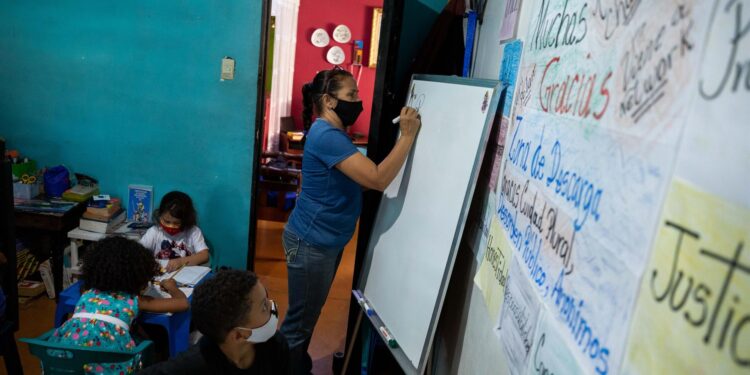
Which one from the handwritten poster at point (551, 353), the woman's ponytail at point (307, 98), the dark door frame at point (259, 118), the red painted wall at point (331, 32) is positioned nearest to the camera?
the handwritten poster at point (551, 353)

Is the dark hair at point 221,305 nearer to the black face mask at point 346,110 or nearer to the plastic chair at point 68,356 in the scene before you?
the plastic chair at point 68,356

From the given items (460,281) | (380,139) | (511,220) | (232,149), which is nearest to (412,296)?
(460,281)

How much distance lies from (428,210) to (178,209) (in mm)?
1794

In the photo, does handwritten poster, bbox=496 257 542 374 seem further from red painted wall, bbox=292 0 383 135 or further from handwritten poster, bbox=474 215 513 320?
red painted wall, bbox=292 0 383 135

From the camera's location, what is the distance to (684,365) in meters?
0.56

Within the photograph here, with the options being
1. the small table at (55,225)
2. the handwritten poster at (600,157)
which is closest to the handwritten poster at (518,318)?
the handwritten poster at (600,157)

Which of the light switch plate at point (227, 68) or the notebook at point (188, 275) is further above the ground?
the light switch plate at point (227, 68)

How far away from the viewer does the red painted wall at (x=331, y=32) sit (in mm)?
6348

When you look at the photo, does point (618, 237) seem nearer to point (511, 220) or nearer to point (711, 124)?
point (711, 124)

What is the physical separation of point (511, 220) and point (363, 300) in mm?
1079

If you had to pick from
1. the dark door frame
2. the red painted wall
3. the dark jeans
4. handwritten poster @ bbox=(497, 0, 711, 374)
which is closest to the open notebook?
the dark jeans

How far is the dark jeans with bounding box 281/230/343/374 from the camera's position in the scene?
2.12 meters

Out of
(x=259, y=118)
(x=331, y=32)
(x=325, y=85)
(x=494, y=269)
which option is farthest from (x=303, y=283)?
(x=331, y=32)

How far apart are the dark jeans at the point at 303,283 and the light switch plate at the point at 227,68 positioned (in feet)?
4.80
